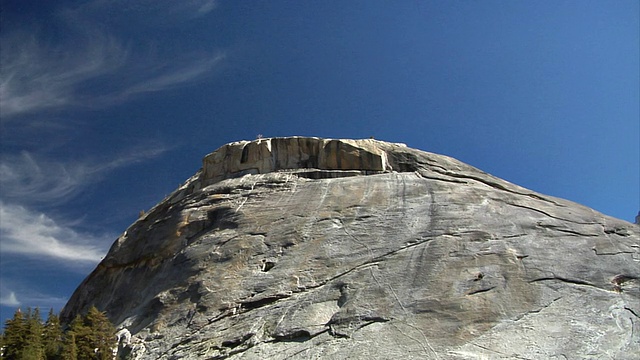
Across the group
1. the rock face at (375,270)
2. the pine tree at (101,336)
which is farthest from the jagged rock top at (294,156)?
the pine tree at (101,336)

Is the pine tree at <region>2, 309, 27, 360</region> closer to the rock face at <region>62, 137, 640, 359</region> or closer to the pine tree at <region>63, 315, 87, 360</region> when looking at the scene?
the pine tree at <region>63, 315, 87, 360</region>

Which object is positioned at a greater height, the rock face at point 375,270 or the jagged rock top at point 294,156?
the jagged rock top at point 294,156

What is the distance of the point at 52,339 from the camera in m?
30.6

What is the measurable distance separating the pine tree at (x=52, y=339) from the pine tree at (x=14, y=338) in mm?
1160

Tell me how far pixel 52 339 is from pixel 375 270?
1950 cm

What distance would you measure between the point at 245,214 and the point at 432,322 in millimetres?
13373

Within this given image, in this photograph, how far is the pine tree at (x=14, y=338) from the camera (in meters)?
29.3

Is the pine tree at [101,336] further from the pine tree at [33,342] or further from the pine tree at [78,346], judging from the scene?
the pine tree at [33,342]

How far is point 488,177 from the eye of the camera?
32000 mm

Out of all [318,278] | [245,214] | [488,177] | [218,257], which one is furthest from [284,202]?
[488,177]

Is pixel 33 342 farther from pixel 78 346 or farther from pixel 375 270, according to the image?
pixel 375 270

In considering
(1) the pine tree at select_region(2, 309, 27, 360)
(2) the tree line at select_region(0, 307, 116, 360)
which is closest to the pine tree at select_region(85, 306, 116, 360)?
(2) the tree line at select_region(0, 307, 116, 360)

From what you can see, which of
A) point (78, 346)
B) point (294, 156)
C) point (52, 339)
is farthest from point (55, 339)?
point (294, 156)

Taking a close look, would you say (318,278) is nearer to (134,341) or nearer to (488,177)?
(134,341)
